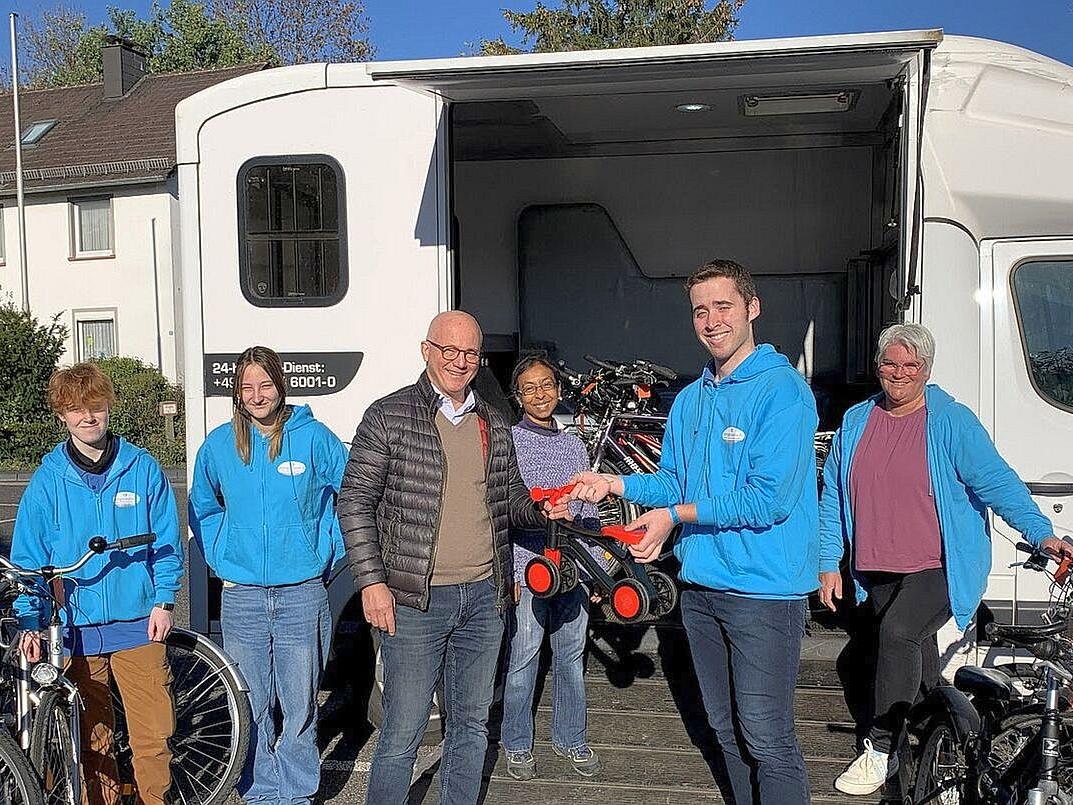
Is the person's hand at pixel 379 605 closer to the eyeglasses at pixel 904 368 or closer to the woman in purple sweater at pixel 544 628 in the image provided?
the woman in purple sweater at pixel 544 628

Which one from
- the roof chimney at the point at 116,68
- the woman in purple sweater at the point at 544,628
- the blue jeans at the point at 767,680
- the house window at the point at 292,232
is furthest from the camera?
the roof chimney at the point at 116,68

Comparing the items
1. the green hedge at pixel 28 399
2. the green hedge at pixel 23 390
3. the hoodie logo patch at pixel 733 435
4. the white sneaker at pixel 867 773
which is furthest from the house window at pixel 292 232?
the green hedge at pixel 23 390

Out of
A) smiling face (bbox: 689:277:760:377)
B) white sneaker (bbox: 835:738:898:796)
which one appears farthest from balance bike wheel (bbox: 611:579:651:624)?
white sneaker (bbox: 835:738:898:796)

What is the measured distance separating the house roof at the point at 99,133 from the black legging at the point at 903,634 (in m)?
20.2

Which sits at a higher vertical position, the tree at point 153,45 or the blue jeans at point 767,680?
the tree at point 153,45

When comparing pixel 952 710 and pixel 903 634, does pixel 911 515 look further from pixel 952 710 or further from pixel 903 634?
pixel 952 710

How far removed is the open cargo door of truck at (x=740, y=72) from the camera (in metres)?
3.92

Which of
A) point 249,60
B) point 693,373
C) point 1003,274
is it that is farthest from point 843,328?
point 249,60

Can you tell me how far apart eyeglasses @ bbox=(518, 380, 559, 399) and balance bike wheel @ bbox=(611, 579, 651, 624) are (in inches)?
49.9

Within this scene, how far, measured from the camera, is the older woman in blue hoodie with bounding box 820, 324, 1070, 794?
3.84m

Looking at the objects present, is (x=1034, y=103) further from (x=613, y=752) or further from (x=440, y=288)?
(x=613, y=752)

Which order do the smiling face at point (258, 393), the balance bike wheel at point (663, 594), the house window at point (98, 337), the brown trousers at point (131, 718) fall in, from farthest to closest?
the house window at point (98, 337) < the smiling face at point (258, 393) < the brown trousers at point (131, 718) < the balance bike wheel at point (663, 594)

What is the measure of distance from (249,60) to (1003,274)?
104 ft

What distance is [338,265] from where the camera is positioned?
4.80 meters
